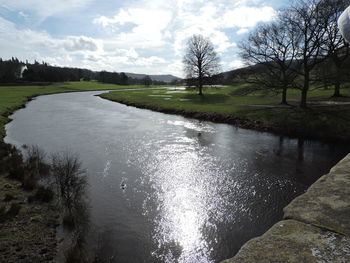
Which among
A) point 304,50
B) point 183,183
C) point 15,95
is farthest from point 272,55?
point 15,95

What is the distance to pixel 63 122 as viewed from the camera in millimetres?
28359

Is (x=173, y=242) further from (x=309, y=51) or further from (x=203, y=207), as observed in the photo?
(x=309, y=51)

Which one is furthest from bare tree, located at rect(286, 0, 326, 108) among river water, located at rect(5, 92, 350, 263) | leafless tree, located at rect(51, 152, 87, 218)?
leafless tree, located at rect(51, 152, 87, 218)

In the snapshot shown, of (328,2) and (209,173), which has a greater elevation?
(328,2)

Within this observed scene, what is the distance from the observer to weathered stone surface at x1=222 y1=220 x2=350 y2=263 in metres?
2.16

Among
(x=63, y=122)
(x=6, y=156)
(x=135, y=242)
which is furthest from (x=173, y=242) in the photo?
(x=63, y=122)

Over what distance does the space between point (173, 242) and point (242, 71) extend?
28.3m

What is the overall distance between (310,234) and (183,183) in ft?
32.7

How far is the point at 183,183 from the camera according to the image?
40.3 feet

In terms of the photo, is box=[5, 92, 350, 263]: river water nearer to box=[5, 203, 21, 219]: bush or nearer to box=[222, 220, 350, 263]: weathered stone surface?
box=[5, 203, 21, 219]: bush

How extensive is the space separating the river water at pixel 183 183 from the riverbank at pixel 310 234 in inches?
191

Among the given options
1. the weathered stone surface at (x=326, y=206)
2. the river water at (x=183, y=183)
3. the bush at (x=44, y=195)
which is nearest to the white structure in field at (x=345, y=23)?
the weathered stone surface at (x=326, y=206)

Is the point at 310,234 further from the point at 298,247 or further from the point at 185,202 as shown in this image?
the point at 185,202

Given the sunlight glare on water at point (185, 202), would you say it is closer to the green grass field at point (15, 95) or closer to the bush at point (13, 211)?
the bush at point (13, 211)
